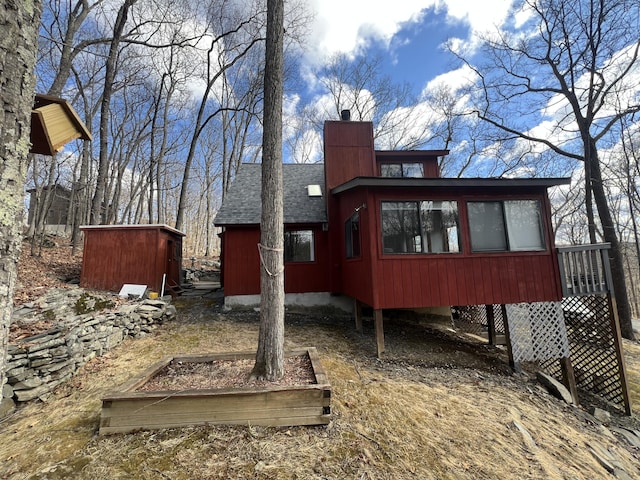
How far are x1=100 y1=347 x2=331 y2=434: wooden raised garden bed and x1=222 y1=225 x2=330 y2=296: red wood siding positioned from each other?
5.50 metres

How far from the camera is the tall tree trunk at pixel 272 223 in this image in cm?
341

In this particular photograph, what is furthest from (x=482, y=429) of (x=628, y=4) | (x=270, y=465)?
(x=628, y=4)

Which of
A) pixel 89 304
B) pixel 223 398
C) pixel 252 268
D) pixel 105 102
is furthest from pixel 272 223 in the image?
pixel 105 102

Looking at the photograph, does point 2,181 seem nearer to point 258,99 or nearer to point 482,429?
point 482,429

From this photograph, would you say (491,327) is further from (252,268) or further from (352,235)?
(252,268)

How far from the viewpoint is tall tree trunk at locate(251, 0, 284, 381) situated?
11.2 ft

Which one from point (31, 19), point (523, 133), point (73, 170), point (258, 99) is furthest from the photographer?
point (258, 99)

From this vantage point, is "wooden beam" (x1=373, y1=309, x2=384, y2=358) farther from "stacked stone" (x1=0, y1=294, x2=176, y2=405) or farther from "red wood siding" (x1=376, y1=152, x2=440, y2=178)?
"red wood siding" (x1=376, y1=152, x2=440, y2=178)

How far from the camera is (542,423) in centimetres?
385

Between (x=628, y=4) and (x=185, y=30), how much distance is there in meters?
16.3

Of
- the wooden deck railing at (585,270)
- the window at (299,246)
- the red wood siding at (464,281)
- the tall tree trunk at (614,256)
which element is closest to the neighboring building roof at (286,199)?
the window at (299,246)

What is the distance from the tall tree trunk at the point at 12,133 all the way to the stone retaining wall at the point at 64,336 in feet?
5.88

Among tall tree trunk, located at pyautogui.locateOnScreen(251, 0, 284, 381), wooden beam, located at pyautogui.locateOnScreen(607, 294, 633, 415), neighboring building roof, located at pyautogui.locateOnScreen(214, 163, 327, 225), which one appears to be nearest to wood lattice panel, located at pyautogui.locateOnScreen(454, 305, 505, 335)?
wooden beam, located at pyautogui.locateOnScreen(607, 294, 633, 415)

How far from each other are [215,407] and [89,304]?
5.57m
